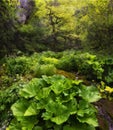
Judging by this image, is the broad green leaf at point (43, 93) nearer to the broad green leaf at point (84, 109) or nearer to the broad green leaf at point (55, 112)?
the broad green leaf at point (55, 112)

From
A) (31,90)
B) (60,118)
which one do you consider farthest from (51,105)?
(31,90)

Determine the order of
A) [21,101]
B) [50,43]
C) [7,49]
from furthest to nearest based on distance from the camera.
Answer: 1. [50,43]
2. [7,49]
3. [21,101]

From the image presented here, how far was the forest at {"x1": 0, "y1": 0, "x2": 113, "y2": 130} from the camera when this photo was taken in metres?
5.20

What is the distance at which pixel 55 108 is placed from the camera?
510cm

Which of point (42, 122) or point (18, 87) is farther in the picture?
point (18, 87)

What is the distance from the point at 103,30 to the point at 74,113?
835cm

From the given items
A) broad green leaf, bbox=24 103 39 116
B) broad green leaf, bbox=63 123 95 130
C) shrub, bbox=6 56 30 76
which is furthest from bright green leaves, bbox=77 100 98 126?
shrub, bbox=6 56 30 76

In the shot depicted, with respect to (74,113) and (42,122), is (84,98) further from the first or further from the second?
(42,122)

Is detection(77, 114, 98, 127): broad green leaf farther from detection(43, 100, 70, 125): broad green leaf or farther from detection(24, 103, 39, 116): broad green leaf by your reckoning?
detection(24, 103, 39, 116): broad green leaf

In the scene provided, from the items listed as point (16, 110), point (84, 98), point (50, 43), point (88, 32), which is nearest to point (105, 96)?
point (84, 98)

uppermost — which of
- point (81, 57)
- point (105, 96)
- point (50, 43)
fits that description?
point (81, 57)

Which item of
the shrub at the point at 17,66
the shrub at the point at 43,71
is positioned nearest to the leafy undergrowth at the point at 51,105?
the shrub at the point at 43,71

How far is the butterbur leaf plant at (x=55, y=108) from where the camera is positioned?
16.7 feet

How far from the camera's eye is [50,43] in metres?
20.9
